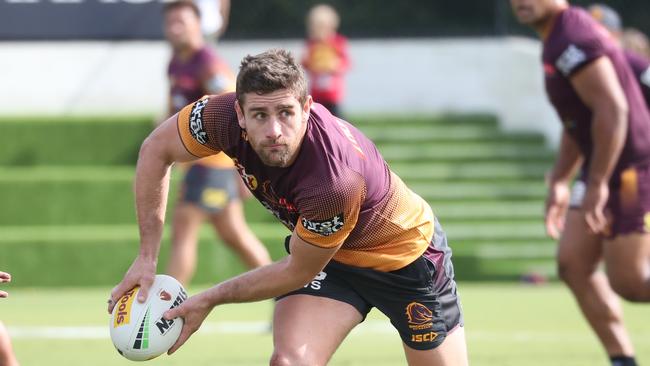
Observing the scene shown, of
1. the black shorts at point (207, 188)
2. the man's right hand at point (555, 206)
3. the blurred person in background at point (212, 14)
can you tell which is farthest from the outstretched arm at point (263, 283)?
the blurred person in background at point (212, 14)

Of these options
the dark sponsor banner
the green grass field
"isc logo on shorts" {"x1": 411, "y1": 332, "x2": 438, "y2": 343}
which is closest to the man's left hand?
"isc logo on shorts" {"x1": 411, "y1": 332, "x2": 438, "y2": 343}

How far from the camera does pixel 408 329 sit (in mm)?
5512

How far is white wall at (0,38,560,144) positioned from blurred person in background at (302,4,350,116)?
5.00 ft

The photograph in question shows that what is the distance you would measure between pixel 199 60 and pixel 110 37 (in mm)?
6564

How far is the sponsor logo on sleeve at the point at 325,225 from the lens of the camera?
492 centimetres

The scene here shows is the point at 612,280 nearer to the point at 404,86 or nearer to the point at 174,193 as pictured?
the point at 174,193

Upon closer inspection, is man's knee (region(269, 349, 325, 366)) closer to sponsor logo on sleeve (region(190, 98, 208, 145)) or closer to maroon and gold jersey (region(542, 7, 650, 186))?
sponsor logo on sleeve (region(190, 98, 208, 145))

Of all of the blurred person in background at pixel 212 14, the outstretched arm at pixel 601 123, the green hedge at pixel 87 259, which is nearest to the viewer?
the outstretched arm at pixel 601 123

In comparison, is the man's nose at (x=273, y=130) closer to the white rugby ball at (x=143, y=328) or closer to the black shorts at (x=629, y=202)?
the white rugby ball at (x=143, y=328)

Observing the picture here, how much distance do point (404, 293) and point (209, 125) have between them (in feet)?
3.48

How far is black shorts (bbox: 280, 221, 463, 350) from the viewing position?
5473mm

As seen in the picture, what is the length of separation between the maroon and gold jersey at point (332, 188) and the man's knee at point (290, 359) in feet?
1.51

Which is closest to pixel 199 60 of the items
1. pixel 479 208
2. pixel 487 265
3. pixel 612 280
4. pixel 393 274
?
pixel 612 280

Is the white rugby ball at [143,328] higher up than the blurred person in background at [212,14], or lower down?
higher up
